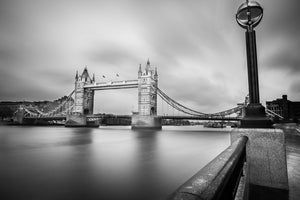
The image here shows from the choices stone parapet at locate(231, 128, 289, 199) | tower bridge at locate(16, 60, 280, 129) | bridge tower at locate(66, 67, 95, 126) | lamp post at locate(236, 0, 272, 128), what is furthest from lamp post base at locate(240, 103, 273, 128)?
bridge tower at locate(66, 67, 95, 126)

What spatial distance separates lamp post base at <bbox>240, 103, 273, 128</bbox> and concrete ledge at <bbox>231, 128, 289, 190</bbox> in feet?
0.46

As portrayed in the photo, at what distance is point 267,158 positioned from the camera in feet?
8.62

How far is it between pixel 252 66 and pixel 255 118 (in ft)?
2.97

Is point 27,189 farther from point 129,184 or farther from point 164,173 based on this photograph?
point 164,173

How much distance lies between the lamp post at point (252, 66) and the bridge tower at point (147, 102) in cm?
3597

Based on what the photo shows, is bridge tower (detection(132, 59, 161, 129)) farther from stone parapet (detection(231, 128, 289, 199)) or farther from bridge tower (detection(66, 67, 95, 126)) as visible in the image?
stone parapet (detection(231, 128, 289, 199))

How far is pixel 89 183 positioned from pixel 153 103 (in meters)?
41.0

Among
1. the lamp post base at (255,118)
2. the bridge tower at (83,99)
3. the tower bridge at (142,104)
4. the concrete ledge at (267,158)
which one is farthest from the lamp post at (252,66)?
→ the bridge tower at (83,99)

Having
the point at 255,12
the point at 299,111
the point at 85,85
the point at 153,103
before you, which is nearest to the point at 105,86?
the point at 85,85

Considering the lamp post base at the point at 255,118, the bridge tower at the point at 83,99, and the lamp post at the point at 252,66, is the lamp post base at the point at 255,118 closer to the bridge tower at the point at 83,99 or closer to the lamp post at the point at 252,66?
the lamp post at the point at 252,66

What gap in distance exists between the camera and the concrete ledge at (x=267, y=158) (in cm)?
255

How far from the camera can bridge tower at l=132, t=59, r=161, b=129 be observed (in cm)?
3925

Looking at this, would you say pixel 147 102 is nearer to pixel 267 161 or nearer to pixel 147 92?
pixel 147 92

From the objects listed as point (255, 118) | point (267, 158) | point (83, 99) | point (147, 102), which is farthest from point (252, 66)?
point (83, 99)
